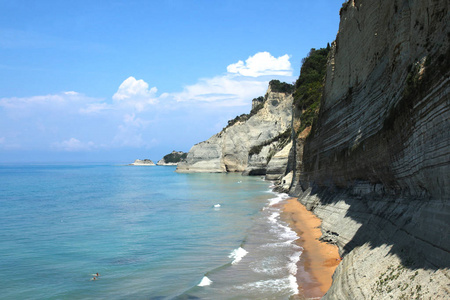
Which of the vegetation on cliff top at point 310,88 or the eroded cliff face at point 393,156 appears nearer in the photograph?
the eroded cliff face at point 393,156

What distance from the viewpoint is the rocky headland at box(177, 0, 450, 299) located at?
24.9ft

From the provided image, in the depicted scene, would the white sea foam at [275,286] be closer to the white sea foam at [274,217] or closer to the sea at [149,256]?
the sea at [149,256]

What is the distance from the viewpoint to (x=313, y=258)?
14016 millimetres

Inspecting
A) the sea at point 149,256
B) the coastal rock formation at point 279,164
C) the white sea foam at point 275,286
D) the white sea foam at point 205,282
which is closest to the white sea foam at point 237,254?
the sea at point 149,256

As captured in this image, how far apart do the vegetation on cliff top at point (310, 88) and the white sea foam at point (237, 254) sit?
1805 centimetres

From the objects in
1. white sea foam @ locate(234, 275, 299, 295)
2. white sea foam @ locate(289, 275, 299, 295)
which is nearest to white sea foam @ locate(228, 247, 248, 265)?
white sea foam @ locate(234, 275, 299, 295)

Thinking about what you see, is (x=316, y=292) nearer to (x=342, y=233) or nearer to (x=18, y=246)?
(x=342, y=233)

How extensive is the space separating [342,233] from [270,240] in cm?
409

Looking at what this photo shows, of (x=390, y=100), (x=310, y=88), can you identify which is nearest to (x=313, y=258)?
(x=390, y=100)

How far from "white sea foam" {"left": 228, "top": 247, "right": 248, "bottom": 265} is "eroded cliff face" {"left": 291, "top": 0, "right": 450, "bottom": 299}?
361cm

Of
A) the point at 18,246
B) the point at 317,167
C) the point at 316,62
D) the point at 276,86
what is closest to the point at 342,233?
the point at 317,167

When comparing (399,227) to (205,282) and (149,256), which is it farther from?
(149,256)

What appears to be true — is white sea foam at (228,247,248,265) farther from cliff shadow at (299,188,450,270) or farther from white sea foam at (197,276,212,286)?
cliff shadow at (299,188,450,270)

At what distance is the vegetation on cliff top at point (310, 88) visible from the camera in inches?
1484
